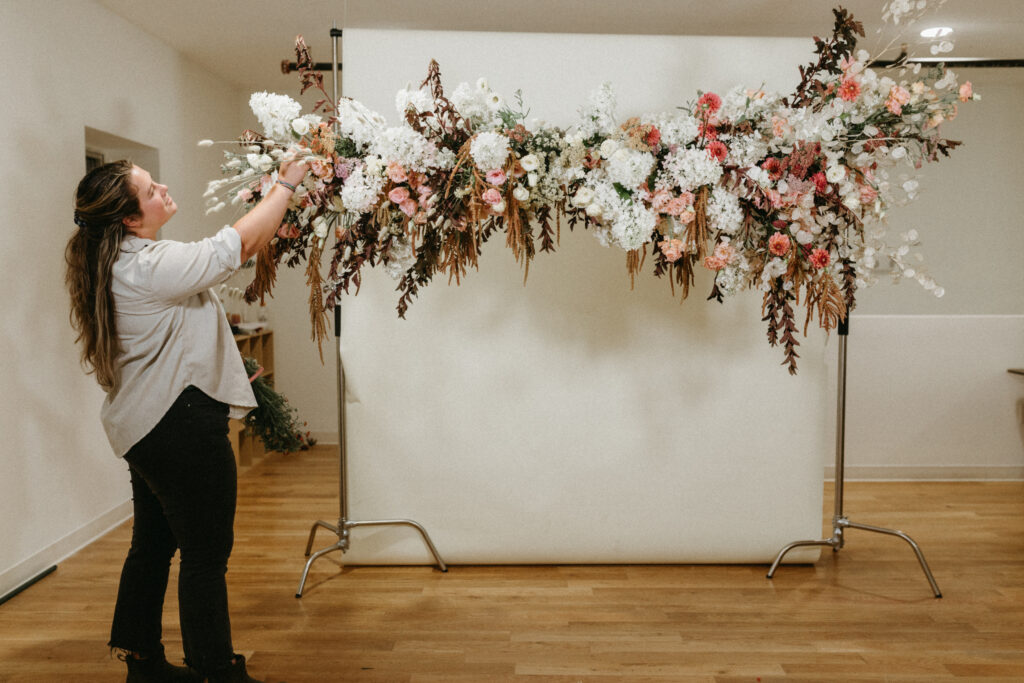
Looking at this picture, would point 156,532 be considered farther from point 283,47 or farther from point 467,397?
point 283,47

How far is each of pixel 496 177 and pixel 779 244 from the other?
855 mm

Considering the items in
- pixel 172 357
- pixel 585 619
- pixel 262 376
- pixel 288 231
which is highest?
pixel 288 231

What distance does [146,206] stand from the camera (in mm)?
1891

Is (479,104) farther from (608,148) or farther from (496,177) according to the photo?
(608,148)

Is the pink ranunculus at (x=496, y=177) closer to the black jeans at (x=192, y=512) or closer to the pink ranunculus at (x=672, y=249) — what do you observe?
the pink ranunculus at (x=672, y=249)

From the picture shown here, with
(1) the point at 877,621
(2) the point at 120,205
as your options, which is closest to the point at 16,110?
(2) the point at 120,205

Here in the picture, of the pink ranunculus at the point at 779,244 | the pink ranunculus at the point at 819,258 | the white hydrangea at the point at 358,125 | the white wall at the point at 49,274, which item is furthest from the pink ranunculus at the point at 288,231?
the pink ranunculus at the point at 819,258

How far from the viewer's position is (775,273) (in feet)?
7.59

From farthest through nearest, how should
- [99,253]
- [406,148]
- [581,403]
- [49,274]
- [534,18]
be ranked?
[534,18], [49,274], [581,403], [406,148], [99,253]

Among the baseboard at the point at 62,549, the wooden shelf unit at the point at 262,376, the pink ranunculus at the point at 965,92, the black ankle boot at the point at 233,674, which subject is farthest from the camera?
the wooden shelf unit at the point at 262,376

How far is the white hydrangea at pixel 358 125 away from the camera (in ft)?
7.57

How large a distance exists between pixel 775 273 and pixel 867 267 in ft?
0.91

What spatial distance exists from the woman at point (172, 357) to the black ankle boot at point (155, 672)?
0.22 m

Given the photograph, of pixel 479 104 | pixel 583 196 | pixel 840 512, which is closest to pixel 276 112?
pixel 479 104
